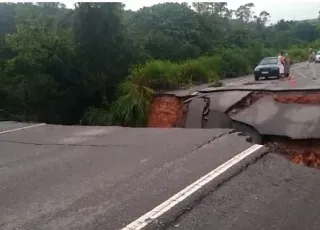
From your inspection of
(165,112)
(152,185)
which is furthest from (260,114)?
(152,185)

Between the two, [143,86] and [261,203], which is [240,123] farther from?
[261,203]

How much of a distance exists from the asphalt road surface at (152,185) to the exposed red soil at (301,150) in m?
2.35

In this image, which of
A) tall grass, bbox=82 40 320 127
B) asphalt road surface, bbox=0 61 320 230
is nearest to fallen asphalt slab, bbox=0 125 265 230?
asphalt road surface, bbox=0 61 320 230

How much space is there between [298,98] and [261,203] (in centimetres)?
947

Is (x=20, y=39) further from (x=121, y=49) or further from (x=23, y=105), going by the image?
(x=121, y=49)

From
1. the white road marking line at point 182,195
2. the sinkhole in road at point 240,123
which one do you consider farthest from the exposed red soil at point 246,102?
the white road marking line at point 182,195

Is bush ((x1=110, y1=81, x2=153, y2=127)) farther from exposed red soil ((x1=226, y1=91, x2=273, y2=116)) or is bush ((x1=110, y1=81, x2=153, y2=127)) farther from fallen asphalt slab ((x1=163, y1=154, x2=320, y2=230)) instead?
fallen asphalt slab ((x1=163, y1=154, x2=320, y2=230))

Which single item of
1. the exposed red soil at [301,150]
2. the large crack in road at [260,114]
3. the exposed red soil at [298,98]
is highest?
the exposed red soil at [298,98]

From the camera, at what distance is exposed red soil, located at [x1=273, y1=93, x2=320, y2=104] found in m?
14.1

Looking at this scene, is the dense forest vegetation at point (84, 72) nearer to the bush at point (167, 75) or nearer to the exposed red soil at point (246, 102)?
the bush at point (167, 75)

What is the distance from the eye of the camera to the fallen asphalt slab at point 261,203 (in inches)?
192

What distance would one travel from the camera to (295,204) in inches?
221

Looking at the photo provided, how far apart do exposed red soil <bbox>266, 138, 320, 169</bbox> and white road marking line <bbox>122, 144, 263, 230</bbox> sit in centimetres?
356

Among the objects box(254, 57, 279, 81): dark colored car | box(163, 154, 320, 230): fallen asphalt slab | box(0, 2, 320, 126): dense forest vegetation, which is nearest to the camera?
box(163, 154, 320, 230): fallen asphalt slab
